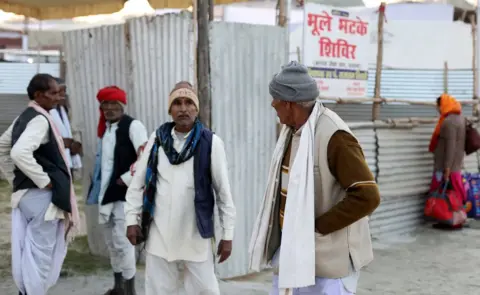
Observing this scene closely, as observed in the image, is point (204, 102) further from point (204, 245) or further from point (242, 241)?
point (204, 245)

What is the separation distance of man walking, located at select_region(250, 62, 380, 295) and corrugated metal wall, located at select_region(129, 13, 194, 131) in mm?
2524

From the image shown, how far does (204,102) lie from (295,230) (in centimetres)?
278

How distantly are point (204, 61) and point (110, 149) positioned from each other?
1.10 m

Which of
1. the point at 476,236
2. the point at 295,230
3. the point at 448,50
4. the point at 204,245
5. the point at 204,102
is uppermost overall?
the point at 448,50

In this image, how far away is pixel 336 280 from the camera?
2.84 meters

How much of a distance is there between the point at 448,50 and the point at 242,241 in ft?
25.4

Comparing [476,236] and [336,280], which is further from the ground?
[336,280]

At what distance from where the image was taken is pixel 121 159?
4.95 meters

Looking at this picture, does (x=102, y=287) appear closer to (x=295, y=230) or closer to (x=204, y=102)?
(x=204, y=102)

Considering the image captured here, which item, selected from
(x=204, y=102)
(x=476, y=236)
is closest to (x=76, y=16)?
(x=204, y=102)

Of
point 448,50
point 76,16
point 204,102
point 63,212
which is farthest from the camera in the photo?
point 448,50

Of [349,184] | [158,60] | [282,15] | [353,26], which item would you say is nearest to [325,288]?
[349,184]

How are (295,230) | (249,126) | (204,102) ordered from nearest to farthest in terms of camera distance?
(295,230), (204,102), (249,126)

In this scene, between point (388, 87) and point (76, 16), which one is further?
point (388, 87)
